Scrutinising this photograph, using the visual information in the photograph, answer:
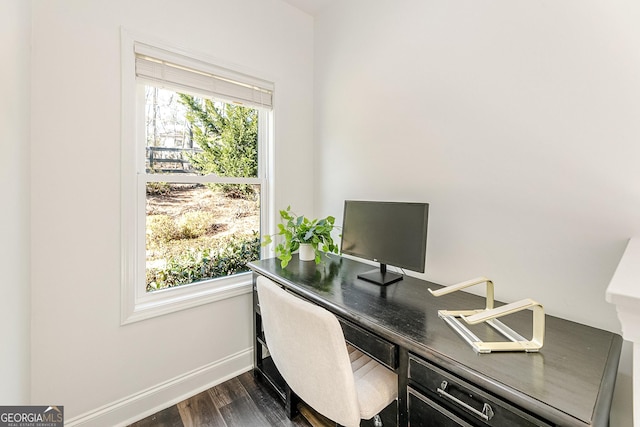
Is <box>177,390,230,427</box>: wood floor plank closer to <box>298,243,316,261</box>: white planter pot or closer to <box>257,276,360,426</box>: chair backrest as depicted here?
<box>257,276,360,426</box>: chair backrest

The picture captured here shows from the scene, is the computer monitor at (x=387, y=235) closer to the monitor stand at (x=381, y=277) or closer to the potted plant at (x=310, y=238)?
the monitor stand at (x=381, y=277)

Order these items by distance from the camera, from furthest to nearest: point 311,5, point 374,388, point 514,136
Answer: point 311,5 → point 514,136 → point 374,388

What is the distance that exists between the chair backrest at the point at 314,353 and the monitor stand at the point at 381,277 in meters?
0.56

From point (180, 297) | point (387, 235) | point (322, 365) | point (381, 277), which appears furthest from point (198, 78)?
point (322, 365)

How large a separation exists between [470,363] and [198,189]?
1.70 metres

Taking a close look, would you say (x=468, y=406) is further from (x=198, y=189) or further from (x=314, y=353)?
(x=198, y=189)

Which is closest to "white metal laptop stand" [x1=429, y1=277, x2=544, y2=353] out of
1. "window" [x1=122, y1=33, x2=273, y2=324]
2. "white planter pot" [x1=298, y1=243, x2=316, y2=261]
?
"white planter pot" [x1=298, y1=243, x2=316, y2=261]

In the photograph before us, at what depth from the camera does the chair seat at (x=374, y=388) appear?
3.40ft

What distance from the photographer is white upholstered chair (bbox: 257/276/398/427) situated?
3.21 ft

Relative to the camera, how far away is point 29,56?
1201mm

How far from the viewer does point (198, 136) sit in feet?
6.02

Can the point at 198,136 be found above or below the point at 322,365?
above

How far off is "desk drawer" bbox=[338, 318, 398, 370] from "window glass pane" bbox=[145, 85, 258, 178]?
1.32 m

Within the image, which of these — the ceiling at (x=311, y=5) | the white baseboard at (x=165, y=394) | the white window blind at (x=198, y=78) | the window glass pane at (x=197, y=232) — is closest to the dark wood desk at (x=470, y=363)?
the window glass pane at (x=197, y=232)
